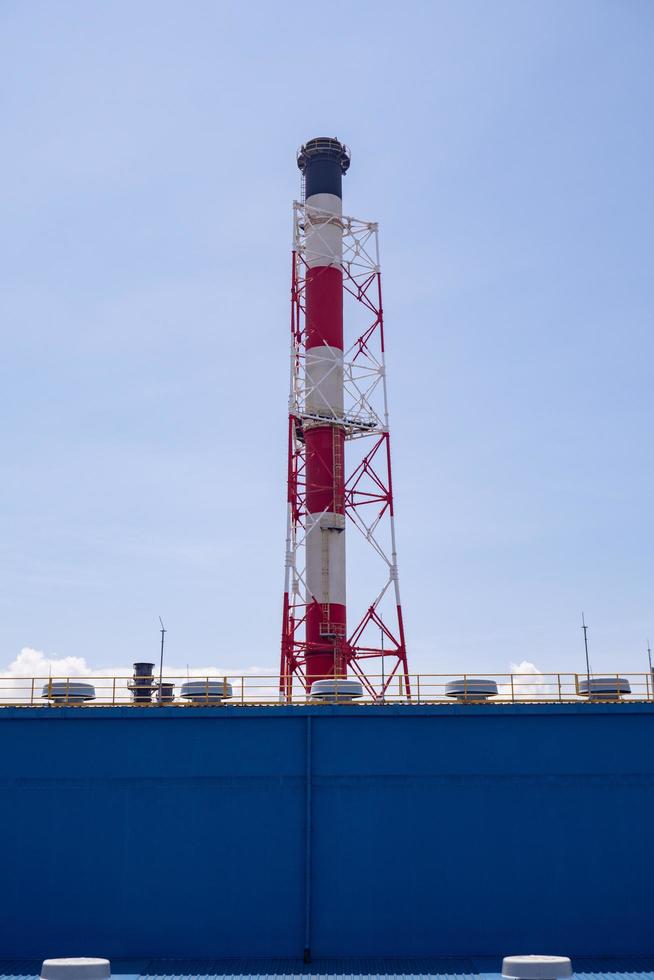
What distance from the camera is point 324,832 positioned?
98.5ft

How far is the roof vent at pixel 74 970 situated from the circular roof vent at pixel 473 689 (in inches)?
557

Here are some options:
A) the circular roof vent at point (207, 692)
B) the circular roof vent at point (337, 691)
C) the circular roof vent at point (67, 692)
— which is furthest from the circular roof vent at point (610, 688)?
the circular roof vent at point (67, 692)

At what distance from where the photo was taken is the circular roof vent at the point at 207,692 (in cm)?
3201

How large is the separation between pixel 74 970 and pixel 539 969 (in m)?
12.2

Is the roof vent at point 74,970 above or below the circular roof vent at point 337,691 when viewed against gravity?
below

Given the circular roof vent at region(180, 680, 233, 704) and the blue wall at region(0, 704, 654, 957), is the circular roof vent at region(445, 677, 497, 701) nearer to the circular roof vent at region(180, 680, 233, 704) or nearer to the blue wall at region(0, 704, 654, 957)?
the blue wall at region(0, 704, 654, 957)

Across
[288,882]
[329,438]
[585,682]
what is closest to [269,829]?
[288,882]

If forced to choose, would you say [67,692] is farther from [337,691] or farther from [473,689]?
[473,689]

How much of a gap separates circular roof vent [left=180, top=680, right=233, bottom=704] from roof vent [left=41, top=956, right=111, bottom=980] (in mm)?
→ 9313

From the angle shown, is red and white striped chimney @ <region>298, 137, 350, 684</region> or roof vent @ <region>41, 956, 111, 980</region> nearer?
roof vent @ <region>41, 956, 111, 980</region>

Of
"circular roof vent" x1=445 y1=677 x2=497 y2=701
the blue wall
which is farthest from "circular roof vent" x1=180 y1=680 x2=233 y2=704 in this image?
"circular roof vent" x1=445 y1=677 x2=497 y2=701

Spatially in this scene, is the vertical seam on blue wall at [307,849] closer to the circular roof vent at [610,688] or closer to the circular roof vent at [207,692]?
the circular roof vent at [207,692]

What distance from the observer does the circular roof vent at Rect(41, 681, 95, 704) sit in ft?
107

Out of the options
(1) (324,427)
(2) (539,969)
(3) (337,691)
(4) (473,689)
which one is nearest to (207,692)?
(3) (337,691)
